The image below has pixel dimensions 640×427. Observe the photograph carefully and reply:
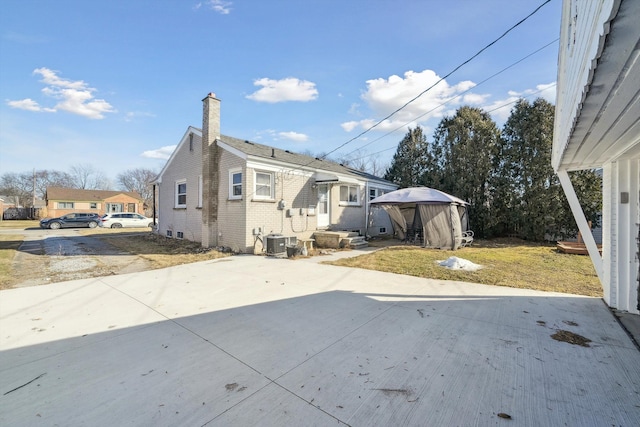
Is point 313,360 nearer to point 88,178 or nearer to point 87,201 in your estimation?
point 87,201

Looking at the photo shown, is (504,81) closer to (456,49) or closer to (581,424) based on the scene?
(456,49)

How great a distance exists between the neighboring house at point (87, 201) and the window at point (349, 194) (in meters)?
43.6

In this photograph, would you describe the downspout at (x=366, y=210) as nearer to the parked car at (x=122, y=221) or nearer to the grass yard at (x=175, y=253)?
the grass yard at (x=175, y=253)

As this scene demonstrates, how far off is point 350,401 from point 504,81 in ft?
32.2

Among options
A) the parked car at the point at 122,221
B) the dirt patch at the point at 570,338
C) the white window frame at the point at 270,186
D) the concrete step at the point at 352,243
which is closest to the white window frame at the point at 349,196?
the concrete step at the point at 352,243

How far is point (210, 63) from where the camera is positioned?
10453 mm

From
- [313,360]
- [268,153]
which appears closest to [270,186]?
[268,153]

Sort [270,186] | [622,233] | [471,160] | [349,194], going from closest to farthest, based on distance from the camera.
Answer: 1. [622,233]
2. [270,186]
3. [349,194]
4. [471,160]

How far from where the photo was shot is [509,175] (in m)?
15.2

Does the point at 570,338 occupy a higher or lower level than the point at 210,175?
lower

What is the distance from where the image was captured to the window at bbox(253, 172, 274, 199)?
10.9m

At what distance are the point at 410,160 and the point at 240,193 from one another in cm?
1319

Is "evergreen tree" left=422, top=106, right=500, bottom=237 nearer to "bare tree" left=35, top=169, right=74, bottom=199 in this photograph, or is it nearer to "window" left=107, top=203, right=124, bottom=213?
"window" left=107, top=203, right=124, bottom=213

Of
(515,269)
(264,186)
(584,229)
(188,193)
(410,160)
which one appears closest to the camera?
(584,229)
